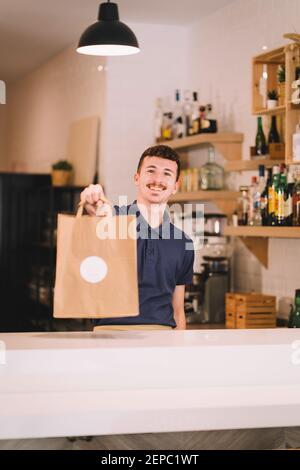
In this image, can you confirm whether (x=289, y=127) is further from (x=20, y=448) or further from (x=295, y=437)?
(x=20, y=448)

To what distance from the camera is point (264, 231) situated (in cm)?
415

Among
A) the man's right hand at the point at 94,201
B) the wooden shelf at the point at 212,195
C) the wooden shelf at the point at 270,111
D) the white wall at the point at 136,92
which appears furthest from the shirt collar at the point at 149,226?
the white wall at the point at 136,92

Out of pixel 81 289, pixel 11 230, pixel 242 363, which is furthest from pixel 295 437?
pixel 11 230

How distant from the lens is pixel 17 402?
2033mm

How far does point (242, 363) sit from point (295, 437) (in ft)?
0.79

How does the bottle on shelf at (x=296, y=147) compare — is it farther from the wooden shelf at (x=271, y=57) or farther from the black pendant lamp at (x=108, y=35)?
the black pendant lamp at (x=108, y=35)

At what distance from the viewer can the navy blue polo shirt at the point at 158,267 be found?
2.78 m

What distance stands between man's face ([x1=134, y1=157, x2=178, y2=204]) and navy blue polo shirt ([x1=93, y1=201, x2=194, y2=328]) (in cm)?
7

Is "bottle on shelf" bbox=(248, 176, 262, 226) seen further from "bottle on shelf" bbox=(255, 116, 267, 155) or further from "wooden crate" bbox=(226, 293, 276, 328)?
"wooden crate" bbox=(226, 293, 276, 328)

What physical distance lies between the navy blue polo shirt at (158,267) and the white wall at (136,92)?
253cm

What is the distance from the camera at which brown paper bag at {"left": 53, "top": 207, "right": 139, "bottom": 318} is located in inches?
94.6

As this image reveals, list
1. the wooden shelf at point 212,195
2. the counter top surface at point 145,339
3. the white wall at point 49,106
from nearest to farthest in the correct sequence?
1. the counter top surface at point 145,339
2. the wooden shelf at point 212,195
3. the white wall at point 49,106

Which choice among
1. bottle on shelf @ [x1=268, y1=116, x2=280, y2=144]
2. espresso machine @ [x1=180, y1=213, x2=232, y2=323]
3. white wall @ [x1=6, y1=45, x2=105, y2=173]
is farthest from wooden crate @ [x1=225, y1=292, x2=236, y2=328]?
white wall @ [x1=6, y1=45, x2=105, y2=173]

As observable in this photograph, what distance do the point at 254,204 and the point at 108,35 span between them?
4.24ft
